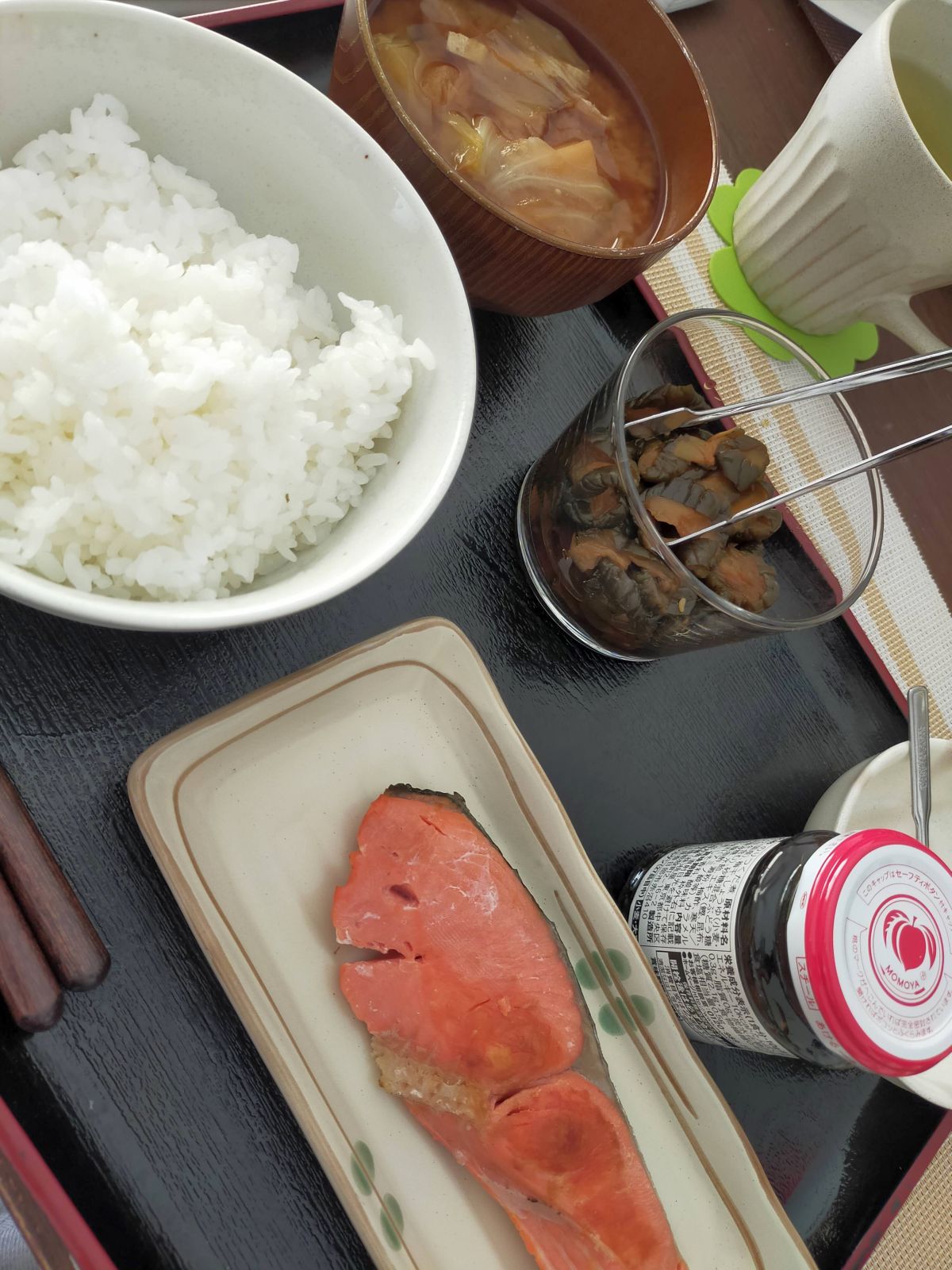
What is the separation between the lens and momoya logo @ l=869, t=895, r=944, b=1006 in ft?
3.20

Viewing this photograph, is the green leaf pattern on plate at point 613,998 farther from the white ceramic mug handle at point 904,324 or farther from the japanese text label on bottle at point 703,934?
the white ceramic mug handle at point 904,324

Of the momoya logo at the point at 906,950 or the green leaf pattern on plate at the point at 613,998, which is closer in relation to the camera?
the momoya logo at the point at 906,950

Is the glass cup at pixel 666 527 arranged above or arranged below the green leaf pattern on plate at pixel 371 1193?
above

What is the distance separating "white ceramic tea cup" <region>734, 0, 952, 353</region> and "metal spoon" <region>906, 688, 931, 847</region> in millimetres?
571

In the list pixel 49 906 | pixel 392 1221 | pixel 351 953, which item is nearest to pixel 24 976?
pixel 49 906

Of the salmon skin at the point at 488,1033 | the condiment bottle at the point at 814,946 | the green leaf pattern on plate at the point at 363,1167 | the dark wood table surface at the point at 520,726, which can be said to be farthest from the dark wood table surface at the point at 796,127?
the green leaf pattern on plate at the point at 363,1167

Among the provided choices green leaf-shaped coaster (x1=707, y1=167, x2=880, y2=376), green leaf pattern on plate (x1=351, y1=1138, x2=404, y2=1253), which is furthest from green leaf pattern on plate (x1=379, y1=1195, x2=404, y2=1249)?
green leaf-shaped coaster (x1=707, y1=167, x2=880, y2=376)

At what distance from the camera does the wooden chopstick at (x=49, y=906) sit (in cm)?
80

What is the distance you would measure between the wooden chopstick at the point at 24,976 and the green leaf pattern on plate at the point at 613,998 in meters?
0.61

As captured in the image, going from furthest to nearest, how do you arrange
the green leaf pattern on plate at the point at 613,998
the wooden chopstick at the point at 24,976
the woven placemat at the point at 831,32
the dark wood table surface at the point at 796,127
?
the woven placemat at the point at 831,32
the dark wood table surface at the point at 796,127
the green leaf pattern on plate at the point at 613,998
the wooden chopstick at the point at 24,976

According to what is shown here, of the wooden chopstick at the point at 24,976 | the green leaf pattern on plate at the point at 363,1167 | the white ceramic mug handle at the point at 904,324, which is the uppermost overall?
the wooden chopstick at the point at 24,976

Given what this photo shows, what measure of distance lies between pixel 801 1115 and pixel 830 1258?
17cm

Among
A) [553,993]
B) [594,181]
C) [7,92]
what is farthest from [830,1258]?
[7,92]

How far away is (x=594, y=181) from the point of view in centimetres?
115
